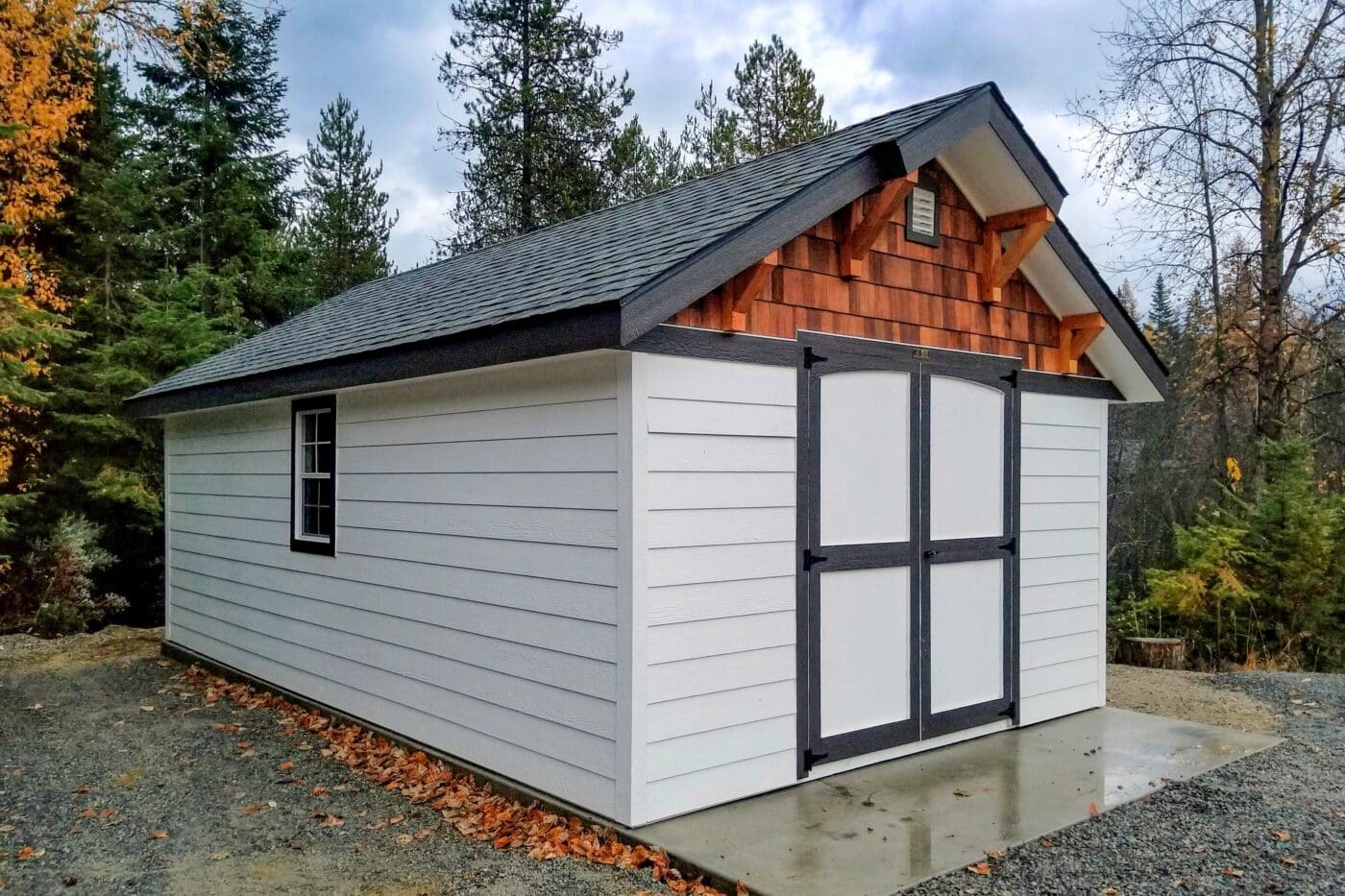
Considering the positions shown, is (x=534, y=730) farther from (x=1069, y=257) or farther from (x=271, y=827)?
(x=1069, y=257)

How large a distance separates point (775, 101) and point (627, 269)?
16.6m

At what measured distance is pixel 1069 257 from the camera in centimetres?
582

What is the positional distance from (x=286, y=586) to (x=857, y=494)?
4.49 meters

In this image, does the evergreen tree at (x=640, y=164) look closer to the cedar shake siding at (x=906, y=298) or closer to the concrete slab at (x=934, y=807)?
the cedar shake siding at (x=906, y=298)

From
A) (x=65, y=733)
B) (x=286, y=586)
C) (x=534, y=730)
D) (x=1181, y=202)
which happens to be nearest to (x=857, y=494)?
(x=534, y=730)

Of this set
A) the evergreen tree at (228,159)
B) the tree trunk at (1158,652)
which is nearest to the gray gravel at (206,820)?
the tree trunk at (1158,652)

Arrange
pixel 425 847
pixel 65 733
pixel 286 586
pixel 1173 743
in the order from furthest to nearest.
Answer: pixel 286 586 < pixel 65 733 < pixel 1173 743 < pixel 425 847

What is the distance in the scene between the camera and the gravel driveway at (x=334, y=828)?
12.5 ft

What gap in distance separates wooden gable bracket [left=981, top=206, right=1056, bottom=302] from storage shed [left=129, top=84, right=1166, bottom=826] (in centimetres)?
2

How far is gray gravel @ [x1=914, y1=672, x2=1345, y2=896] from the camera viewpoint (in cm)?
371

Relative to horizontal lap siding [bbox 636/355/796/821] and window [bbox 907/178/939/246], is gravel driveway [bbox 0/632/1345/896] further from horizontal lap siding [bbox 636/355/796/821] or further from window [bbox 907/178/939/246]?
window [bbox 907/178/939/246]

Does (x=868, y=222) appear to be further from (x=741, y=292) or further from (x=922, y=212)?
(x=741, y=292)

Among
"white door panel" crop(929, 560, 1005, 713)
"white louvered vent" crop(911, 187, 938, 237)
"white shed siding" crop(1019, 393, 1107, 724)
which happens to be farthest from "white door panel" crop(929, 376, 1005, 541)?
"white louvered vent" crop(911, 187, 938, 237)

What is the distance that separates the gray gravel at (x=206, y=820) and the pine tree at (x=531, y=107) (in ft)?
43.2
